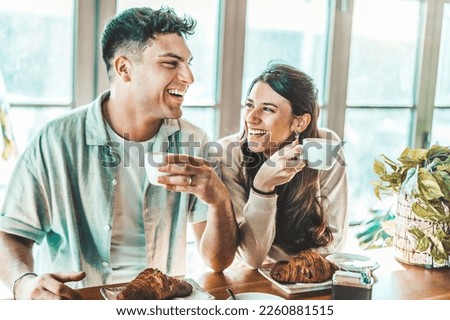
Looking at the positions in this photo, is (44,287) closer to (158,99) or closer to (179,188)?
(179,188)

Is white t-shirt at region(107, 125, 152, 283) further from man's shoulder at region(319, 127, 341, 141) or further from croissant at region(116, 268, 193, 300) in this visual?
man's shoulder at region(319, 127, 341, 141)

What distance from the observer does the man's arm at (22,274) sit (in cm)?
148

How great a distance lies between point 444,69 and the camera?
204 cm

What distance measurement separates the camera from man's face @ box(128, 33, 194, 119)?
159 centimetres

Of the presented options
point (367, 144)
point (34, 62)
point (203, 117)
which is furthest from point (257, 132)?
point (34, 62)

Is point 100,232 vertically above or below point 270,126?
below

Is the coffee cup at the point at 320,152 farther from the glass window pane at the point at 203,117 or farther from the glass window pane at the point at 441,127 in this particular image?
the glass window pane at the point at 441,127

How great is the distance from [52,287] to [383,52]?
3.79 ft

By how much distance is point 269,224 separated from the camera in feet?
5.82

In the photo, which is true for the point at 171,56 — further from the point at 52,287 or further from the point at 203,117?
the point at 52,287

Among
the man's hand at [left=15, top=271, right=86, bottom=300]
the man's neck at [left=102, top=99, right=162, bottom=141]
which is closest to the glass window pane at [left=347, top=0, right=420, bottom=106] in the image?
the man's neck at [left=102, top=99, right=162, bottom=141]

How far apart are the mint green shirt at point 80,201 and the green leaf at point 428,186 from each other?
0.63 meters
